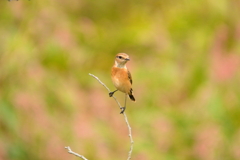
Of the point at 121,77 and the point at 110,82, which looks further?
the point at 110,82

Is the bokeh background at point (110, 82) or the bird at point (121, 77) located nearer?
the bird at point (121, 77)

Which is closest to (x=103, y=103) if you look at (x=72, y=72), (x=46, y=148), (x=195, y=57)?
(x=72, y=72)

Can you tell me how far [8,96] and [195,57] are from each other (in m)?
3.25

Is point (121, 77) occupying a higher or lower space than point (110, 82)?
lower

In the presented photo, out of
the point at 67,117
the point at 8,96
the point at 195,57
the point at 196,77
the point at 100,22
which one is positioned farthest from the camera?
the point at 100,22

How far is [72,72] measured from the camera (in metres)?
8.20

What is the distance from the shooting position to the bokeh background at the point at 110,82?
7.36 meters

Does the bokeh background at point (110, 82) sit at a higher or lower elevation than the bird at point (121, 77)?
higher

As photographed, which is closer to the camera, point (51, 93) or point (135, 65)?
point (51, 93)

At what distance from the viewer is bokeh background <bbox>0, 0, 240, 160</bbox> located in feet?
24.1

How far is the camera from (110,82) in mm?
8305

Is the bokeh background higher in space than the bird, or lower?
higher

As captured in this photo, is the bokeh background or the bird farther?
the bokeh background

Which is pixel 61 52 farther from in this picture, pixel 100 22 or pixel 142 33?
pixel 100 22
